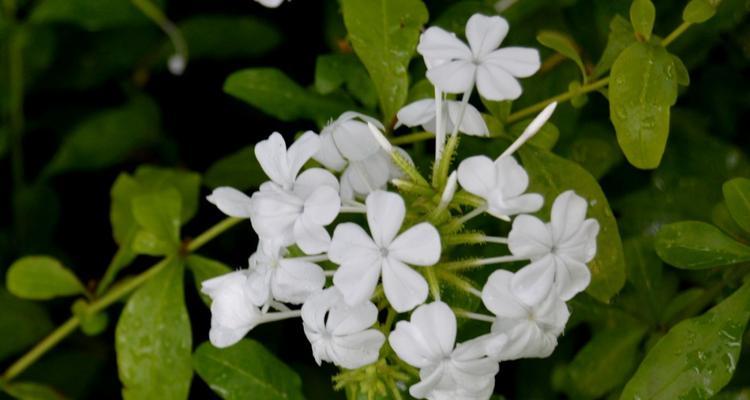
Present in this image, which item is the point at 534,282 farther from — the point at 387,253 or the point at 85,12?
the point at 85,12

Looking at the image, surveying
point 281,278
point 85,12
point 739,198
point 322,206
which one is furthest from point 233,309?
point 85,12

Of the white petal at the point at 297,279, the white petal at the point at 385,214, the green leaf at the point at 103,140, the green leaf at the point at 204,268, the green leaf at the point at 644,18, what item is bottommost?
the green leaf at the point at 103,140

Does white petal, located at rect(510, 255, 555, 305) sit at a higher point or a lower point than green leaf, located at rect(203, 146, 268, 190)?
higher

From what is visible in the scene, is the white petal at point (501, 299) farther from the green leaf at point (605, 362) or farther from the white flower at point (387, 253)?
the green leaf at point (605, 362)

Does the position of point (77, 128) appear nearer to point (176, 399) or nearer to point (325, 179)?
point (176, 399)

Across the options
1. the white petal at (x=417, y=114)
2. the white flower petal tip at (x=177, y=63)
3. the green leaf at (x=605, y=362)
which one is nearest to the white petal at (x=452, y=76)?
the white petal at (x=417, y=114)

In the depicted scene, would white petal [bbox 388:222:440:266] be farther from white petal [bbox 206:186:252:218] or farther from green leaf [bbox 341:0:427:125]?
green leaf [bbox 341:0:427:125]

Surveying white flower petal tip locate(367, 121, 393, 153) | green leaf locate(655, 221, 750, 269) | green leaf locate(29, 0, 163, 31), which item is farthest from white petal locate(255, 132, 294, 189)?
green leaf locate(29, 0, 163, 31)
